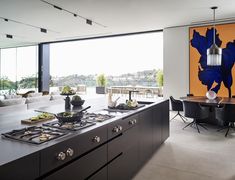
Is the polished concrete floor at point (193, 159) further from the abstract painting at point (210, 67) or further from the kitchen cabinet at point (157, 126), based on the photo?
the abstract painting at point (210, 67)

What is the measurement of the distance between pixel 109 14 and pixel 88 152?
15.4 ft

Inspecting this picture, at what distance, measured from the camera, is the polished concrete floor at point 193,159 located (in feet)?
9.25

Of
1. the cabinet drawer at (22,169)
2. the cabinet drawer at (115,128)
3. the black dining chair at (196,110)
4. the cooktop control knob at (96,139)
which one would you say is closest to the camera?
the cabinet drawer at (22,169)

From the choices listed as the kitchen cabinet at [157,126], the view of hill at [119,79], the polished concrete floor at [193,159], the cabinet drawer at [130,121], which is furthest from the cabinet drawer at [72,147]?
the view of hill at [119,79]

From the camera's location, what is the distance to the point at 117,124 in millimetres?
2248

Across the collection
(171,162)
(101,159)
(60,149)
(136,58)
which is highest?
(136,58)

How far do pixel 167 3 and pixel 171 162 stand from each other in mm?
3460

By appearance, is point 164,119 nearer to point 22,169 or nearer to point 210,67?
point 22,169

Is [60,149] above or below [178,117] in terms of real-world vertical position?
above

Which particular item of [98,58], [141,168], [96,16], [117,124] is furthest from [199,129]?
[98,58]

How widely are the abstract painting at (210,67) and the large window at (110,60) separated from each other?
134 centimetres

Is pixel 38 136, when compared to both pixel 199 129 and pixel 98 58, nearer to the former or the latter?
pixel 199 129

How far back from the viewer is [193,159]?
335 cm

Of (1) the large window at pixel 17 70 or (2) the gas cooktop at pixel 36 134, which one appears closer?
(2) the gas cooktop at pixel 36 134
